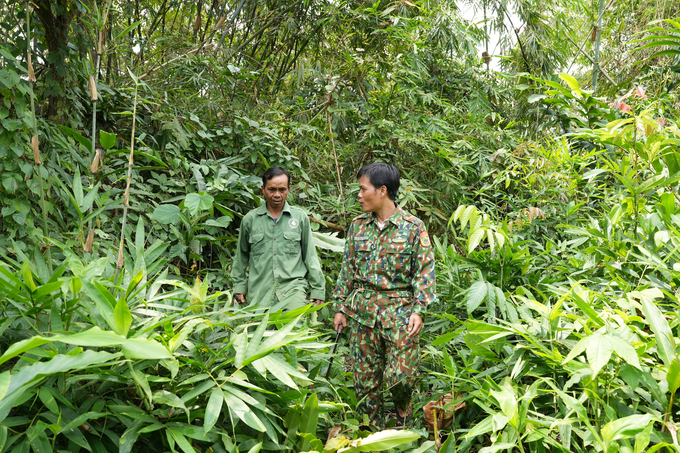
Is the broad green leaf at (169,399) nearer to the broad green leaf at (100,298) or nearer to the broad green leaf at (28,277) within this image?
the broad green leaf at (100,298)

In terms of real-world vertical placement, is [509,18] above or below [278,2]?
above

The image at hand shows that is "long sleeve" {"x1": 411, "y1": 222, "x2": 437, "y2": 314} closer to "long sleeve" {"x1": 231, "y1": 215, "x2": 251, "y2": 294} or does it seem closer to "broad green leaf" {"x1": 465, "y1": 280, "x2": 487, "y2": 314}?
"broad green leaf" {"x1": 465, "y1": 280, "x2": 487, "y2": 314}

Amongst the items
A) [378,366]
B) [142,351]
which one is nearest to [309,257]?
[378,366]

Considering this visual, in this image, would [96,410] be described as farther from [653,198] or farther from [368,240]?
[653,198]

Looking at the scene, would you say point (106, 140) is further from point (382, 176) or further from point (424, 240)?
point (424, 240)

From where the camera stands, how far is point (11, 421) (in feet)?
3.31

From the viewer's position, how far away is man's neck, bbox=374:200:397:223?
2396mm

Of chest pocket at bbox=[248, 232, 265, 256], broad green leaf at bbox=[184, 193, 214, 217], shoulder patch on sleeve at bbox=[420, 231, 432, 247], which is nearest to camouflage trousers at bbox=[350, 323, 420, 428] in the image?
shoulder patch on sleeve at bbox=[420, 231, 432, 247]

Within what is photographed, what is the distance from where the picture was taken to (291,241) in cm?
278

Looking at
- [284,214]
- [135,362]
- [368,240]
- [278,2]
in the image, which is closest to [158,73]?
[278,2]

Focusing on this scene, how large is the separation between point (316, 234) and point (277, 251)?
94 cm

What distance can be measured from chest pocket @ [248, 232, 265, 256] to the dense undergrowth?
303mm

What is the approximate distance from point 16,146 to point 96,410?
6.88 ft

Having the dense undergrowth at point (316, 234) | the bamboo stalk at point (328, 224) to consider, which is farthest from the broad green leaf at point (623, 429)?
the bamboo stalk at point (328, 224)
